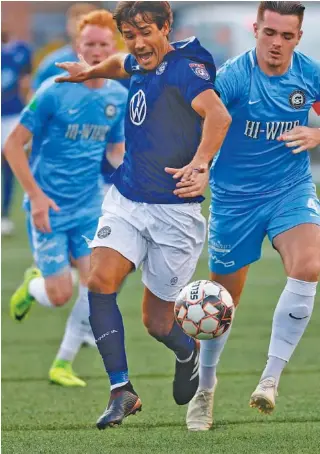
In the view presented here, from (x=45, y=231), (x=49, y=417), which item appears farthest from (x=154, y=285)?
(x=45, y=231)

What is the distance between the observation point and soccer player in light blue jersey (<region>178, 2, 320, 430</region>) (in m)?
6.66

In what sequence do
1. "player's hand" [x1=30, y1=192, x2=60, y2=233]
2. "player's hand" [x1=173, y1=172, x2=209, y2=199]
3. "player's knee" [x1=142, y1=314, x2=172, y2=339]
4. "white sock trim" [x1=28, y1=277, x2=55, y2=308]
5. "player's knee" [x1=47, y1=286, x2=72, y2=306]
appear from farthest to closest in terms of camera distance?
"white sock trim" [x1=28, y1=277, x2=55, y2=308] → "player's knee" [x1=47, y1=286, x2=72, y2=306] → "player's hand" [x1=30, y1=192, x2=60, y2=233] → "player's knee" [x1=142, y1=314, x2=172, y2=339] → "player's hand" [x1=173, y1=172, x2=209, y2=199]

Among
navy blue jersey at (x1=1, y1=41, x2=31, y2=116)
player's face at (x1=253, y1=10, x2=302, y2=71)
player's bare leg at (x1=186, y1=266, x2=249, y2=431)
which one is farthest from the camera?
navy blue jersey at (x1=1, y1=41, x2=31, y2=116)

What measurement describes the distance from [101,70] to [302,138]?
1.22 m

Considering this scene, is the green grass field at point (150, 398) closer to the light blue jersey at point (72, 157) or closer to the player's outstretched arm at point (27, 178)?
the light blue jersey at point (72, 157)

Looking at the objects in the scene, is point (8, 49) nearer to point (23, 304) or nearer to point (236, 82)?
point (23, 304)

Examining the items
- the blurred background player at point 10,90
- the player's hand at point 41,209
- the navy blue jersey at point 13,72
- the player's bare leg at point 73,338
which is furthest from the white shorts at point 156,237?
the navy blue jersey at point 13,72

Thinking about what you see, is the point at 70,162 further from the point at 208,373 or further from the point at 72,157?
the point at 208,373

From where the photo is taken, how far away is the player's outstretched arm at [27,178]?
826 centimetres

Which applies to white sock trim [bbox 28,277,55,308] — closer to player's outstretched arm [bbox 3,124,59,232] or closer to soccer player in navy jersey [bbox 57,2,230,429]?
player's outstretched arm [bbox 3,124,59,232]

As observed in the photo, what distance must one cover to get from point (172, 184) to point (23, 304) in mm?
3351

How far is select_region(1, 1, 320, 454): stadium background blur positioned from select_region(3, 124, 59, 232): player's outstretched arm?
115 cm

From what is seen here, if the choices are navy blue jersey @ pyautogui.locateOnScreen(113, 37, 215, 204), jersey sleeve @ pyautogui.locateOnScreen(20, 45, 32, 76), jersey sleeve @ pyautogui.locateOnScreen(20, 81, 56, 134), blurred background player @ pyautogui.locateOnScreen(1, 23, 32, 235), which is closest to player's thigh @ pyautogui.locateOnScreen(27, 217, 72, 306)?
jersey sleeve @ pyautogui.locateOnScreen(20, 81, 56, 134)

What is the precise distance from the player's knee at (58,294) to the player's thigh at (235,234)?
6.40ft
